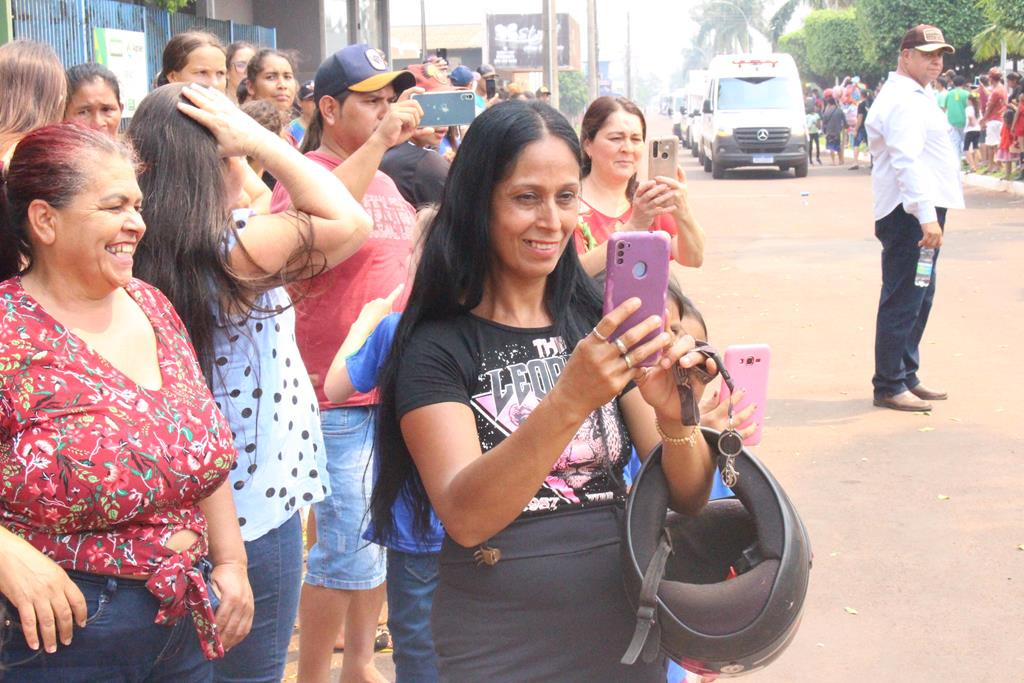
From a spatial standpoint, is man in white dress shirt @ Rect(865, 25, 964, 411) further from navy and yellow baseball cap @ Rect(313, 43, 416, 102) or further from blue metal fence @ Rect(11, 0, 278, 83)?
blue metal fence @ Rect(11, 0, 278, 83)

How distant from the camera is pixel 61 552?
7.97 ft

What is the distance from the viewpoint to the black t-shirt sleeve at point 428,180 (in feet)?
17.5

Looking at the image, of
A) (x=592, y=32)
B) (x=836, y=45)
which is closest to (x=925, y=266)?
(x=592, y=32)

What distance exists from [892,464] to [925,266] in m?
1.44

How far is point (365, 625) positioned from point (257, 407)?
139 centimetres

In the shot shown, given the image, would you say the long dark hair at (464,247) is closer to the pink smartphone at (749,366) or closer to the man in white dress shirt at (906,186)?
the pink smartphone at (749,366)

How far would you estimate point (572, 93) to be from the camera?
8606 cm

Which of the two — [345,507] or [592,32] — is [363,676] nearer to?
[345,507]

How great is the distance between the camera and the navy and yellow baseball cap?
4.55 m

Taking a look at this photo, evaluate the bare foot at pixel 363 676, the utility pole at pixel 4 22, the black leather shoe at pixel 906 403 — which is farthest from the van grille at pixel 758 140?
the bare foot at pixel 363 676

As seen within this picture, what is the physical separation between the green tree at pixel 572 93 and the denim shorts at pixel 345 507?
263ft

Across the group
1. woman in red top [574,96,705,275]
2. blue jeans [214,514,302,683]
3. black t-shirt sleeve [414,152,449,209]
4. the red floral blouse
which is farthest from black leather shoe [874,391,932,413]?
the red floral blouse

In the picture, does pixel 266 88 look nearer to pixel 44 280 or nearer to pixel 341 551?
pixel 341 551

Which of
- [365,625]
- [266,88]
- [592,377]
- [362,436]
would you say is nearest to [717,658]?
[592,377]
